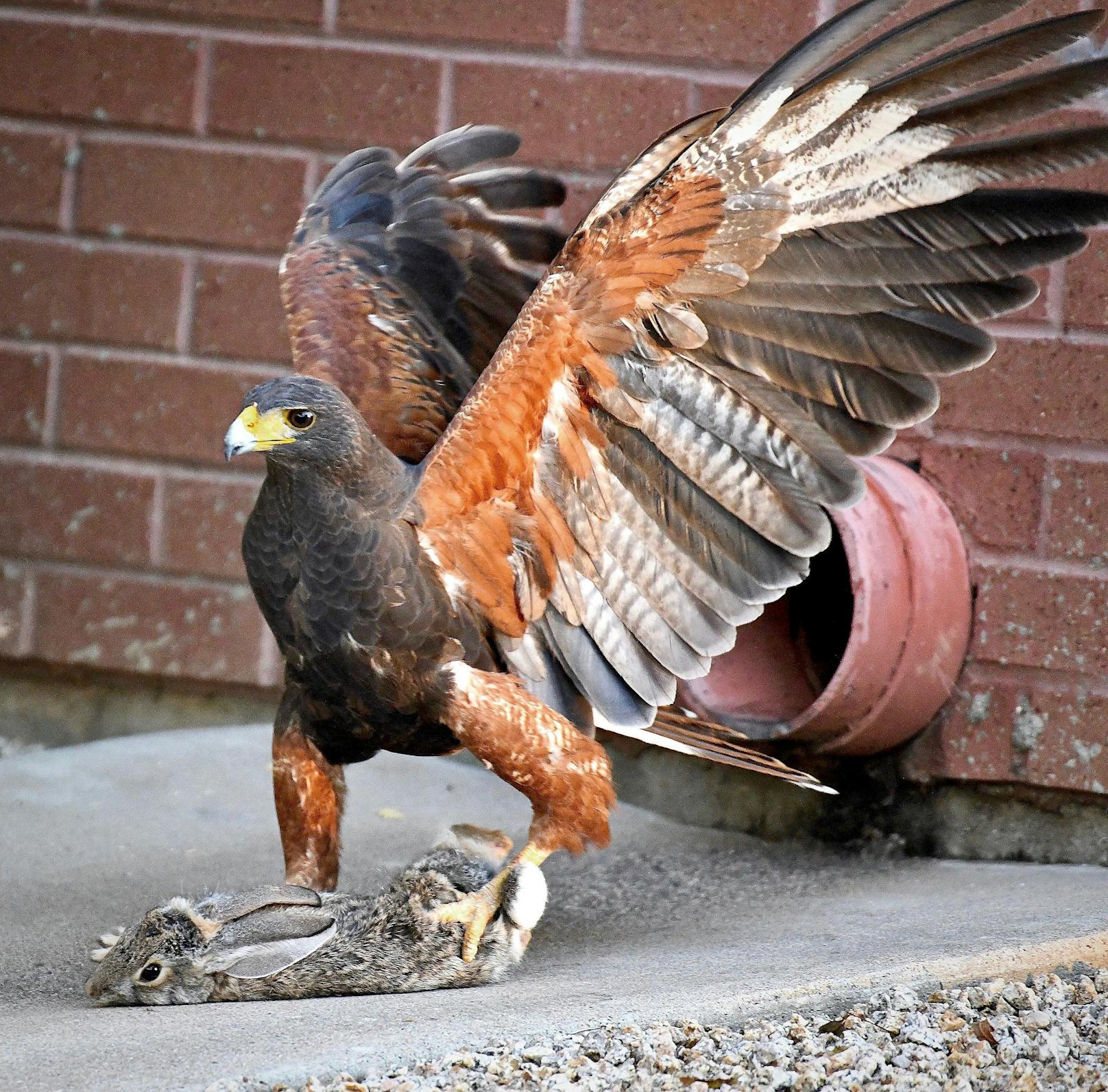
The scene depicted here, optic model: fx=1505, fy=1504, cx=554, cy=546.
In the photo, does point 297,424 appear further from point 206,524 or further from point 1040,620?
point 1040,620

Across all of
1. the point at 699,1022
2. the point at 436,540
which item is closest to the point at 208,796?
the point at 436,540

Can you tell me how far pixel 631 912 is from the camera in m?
3.54

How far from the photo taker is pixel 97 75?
14.9ft

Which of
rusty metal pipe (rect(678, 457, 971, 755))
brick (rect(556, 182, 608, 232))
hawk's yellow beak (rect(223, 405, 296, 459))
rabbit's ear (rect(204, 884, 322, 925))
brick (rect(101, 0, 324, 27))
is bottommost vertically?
rabbit's ear (rect(204, 884, 322, 925))

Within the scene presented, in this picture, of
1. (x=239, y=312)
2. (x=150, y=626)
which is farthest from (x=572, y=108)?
(x=150, y=626)

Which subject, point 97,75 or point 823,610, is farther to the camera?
point 97,75

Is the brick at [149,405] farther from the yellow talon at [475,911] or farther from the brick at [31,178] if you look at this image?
the yellow talon at [475,911]

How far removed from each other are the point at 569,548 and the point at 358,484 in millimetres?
488

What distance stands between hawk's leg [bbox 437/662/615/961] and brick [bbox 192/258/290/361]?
1.75 meters

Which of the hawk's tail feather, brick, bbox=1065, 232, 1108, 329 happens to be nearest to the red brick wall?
brick, bbox=1065, 232, 1108, 329

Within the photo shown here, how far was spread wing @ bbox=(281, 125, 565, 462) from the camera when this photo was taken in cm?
378

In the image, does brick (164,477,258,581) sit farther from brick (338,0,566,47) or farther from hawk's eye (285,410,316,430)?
hawk's eye (285,410,316,430)

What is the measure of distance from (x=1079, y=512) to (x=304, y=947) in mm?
2240

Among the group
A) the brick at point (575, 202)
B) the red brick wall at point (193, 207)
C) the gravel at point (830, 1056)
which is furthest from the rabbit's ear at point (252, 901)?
the brick at point (575, 202)
